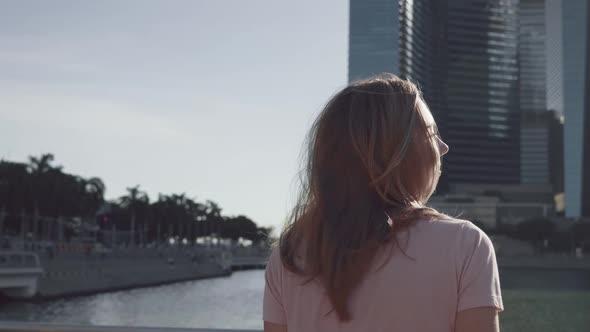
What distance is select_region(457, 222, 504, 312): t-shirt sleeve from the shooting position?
4.61ft

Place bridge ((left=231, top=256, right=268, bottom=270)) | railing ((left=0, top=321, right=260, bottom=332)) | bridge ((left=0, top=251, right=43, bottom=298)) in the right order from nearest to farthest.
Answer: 1. railing ((left=0, top=321, right=260, bottom=332))
2. bridge ((left=0, top=251, right=43, bottom=298))
3. bridge ((left=231, top=256, right=268, bottom=270))

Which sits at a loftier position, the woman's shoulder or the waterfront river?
the woman's shoulder

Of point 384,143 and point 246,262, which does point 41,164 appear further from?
point 384,143

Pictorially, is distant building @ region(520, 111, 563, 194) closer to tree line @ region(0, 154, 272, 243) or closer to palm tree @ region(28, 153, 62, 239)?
tree line @ region(0, 154, 272, 243)

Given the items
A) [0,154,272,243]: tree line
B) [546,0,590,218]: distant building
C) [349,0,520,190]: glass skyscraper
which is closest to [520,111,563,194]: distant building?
[349,0,520,190]: glass skyscraper

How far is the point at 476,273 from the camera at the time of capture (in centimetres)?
141

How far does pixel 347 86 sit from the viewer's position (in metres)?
1.69

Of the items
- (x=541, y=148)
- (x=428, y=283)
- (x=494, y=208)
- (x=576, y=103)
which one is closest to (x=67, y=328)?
(x=428, y=283)

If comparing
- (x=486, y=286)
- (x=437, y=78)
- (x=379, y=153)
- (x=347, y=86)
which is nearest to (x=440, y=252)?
(x=486, y=286)

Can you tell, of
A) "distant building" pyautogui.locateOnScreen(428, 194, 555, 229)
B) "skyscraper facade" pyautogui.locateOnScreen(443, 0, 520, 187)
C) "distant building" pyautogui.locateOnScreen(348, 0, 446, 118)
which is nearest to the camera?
"distant building" pyautogui.locateOnScreen(348, 0, 446, 118)

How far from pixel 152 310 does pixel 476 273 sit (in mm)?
46529

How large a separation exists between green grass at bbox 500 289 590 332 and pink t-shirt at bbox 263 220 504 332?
91.5 ft

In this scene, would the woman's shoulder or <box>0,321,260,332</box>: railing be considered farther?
<box>0,321,260,332</box>: railing

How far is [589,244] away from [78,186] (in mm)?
68930
